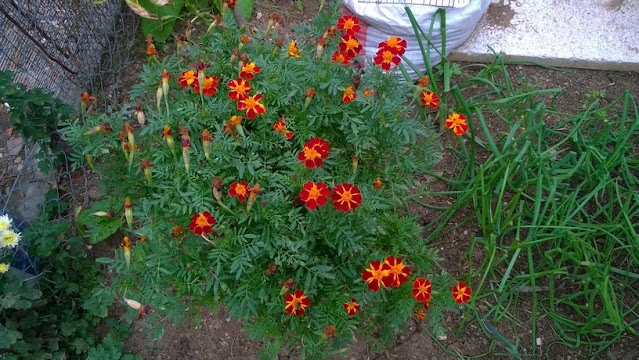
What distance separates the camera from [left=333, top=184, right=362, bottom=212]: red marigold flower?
141cm

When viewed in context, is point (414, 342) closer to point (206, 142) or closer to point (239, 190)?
point (239, 190)

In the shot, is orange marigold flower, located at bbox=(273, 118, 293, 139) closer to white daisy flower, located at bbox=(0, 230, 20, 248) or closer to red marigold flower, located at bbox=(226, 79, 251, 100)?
red marigold flower, located at bbox=(226, 79, 251, 100)

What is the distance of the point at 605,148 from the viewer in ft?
7.45

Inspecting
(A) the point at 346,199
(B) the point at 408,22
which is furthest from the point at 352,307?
(B) the point at 408,22

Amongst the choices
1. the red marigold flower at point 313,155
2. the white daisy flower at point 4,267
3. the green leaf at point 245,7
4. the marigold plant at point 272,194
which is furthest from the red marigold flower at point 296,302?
the green leaf at point 245,7

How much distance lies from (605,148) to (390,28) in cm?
106

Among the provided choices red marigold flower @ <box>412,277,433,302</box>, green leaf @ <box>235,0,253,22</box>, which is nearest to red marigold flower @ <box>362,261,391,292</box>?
red marigold flower @ <box>412,277,433,302</box>

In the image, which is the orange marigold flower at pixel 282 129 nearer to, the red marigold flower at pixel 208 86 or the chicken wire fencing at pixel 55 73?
the red marigold flower at pixel 208 86

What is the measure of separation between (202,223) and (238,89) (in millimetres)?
413

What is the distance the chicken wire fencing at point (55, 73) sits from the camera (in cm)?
221

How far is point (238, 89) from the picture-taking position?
5.14ft

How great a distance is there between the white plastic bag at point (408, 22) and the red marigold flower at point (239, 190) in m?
1.21

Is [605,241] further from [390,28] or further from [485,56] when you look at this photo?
[390,28]

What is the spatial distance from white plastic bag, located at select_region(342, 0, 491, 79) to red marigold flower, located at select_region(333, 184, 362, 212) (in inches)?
46.6
